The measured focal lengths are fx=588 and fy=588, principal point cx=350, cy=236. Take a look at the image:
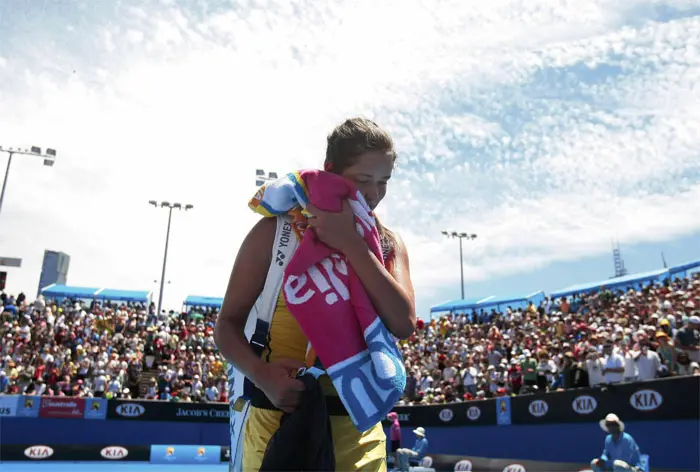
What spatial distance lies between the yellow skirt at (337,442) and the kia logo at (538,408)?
45.1 feet

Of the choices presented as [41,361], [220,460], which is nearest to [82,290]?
[41,361]

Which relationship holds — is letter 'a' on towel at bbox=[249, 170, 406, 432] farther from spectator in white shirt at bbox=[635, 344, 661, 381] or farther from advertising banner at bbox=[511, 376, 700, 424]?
spectator in white shirt at bbox=[635, 344, 661, 381]

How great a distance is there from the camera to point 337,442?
1.78 m

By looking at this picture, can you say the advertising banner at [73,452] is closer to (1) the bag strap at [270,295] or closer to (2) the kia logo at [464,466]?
(2) the kia logo at [464,466]

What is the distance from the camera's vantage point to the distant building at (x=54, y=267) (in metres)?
58.0

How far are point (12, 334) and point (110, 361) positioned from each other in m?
4.29

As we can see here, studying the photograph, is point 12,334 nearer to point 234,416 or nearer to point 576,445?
point 576,445

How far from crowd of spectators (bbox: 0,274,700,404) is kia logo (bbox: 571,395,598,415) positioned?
523mm

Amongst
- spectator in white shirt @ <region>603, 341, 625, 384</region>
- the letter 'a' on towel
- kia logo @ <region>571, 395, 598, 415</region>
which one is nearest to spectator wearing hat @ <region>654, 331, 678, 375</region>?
spectator in white shirt @ <region>603, 341, 625, 384</region>

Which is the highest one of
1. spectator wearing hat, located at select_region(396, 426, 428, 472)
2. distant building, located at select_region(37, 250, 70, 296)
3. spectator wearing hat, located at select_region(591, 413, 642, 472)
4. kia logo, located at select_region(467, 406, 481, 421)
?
distant building, located at select_region(37, 250, 70, 296)

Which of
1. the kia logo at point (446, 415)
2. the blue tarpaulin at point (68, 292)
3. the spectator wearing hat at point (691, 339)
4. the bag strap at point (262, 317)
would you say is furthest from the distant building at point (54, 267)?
the bag strap at point (262, 317)

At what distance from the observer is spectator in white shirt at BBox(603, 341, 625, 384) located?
12766 mm

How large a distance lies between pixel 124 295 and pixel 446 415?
21320 mm

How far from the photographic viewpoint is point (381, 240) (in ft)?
6.71
